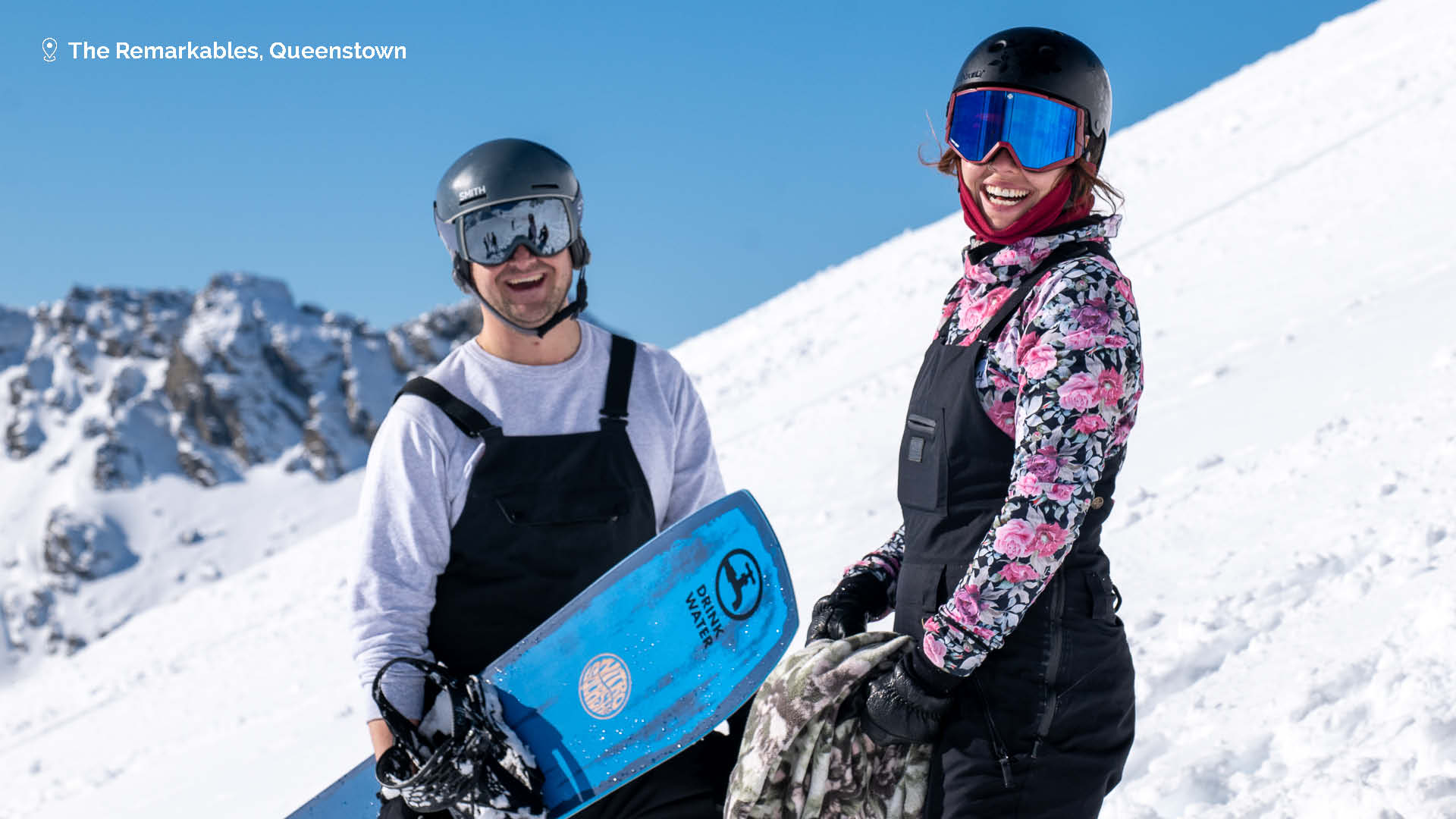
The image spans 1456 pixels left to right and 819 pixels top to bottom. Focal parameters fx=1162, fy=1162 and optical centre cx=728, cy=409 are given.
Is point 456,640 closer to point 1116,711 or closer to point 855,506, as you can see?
point 1116,711

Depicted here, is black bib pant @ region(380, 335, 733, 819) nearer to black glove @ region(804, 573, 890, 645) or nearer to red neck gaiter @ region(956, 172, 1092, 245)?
black glove @ region(804, 573, 890, 645)

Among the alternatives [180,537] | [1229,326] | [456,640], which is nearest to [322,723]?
[456,640]

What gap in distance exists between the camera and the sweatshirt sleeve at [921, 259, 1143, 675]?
2.30 metres

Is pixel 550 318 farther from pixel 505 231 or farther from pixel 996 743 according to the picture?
pixel 996 743

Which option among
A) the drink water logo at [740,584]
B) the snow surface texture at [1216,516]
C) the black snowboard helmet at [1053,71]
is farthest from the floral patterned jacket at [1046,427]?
the snow surface texture at [1216,516]

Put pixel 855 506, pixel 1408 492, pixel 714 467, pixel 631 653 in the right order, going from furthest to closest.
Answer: pixel 855 506, pixel 1408 492, pixel 714 467, pixel 631 653

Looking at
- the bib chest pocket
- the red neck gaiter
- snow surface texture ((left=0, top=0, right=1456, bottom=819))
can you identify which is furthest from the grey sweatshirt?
snow surface texture ((left=0, top=0, right=1456, bottom=819))

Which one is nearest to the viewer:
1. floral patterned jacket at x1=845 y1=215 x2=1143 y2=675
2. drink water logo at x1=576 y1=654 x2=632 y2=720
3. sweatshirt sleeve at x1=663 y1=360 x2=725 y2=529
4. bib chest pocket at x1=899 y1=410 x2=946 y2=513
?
floral patterned jacket at x1=845 y1=215 x2=1143 y2=675

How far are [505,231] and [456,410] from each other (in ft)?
1.91

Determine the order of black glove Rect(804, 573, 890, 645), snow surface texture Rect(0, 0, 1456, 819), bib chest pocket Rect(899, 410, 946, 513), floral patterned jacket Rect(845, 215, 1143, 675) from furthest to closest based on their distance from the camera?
1. snow surface texture Rect(0, 0, 1456, 819)
2. black glove Rect(804, 573, 890, 645)
3. bib chest pocket Rect(899, 410, 946, 513)
4. floral patterned jacket Rect(845, 215, 1143, 675)

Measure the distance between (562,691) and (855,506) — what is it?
7221mm

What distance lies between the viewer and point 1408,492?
6352mm

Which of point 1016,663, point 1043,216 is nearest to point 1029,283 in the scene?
point 1043,216

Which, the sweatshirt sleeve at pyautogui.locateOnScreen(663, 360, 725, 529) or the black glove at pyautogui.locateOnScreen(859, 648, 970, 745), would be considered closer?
the black glove at pyautogui.locateOnScreen(859, 648, 970, 745)
